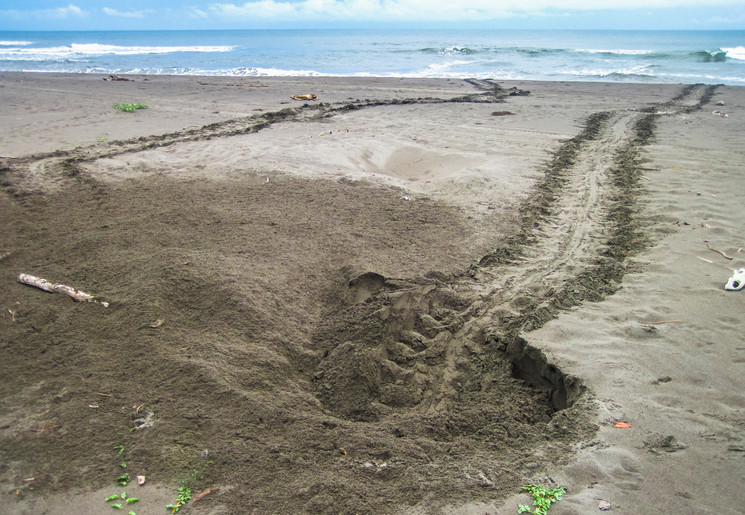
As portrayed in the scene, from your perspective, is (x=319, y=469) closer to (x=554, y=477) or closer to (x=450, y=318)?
(x=554, y=477)

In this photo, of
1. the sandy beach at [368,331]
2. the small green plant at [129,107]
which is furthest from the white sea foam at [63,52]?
the sandy beach at [368,331]

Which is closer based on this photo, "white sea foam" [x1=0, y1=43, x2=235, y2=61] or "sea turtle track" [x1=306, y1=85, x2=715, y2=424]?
"sea turtle track" [x1=306, y1=85, x2=715, y2=424]

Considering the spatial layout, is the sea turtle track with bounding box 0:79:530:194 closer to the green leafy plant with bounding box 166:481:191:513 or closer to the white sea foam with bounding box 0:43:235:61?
the green leafy plant with bounding box 166:481:191:513

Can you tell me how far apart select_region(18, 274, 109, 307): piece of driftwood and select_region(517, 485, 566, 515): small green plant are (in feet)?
10.5

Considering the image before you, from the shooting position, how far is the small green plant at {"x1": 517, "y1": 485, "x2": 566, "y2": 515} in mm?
2035

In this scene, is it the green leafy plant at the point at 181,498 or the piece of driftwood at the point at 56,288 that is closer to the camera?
the green leafy plant at the point at 181,498

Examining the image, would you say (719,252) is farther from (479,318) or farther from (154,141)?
(154,141)

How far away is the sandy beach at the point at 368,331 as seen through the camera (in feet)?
7.44

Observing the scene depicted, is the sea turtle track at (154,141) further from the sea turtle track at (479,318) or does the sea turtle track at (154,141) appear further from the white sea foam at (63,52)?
the white sea foam at (63,52)

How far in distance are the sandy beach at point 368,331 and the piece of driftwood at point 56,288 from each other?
0.17ft

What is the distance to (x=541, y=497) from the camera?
2098 millimetres

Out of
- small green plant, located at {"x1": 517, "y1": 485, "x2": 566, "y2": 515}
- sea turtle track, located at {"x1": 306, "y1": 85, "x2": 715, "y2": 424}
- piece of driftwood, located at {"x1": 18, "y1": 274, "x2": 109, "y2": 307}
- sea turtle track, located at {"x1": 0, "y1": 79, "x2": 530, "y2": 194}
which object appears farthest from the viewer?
sea turtle track, located at {"x1": 0, "y1": 79, "x2": 530, "y2": 194}

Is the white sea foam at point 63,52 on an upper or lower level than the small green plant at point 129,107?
upper

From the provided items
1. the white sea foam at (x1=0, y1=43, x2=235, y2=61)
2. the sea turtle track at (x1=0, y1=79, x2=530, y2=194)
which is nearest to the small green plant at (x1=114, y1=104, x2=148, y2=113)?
the sea turtle track at (x1=0, y1=79, x2=530, y2=194)
